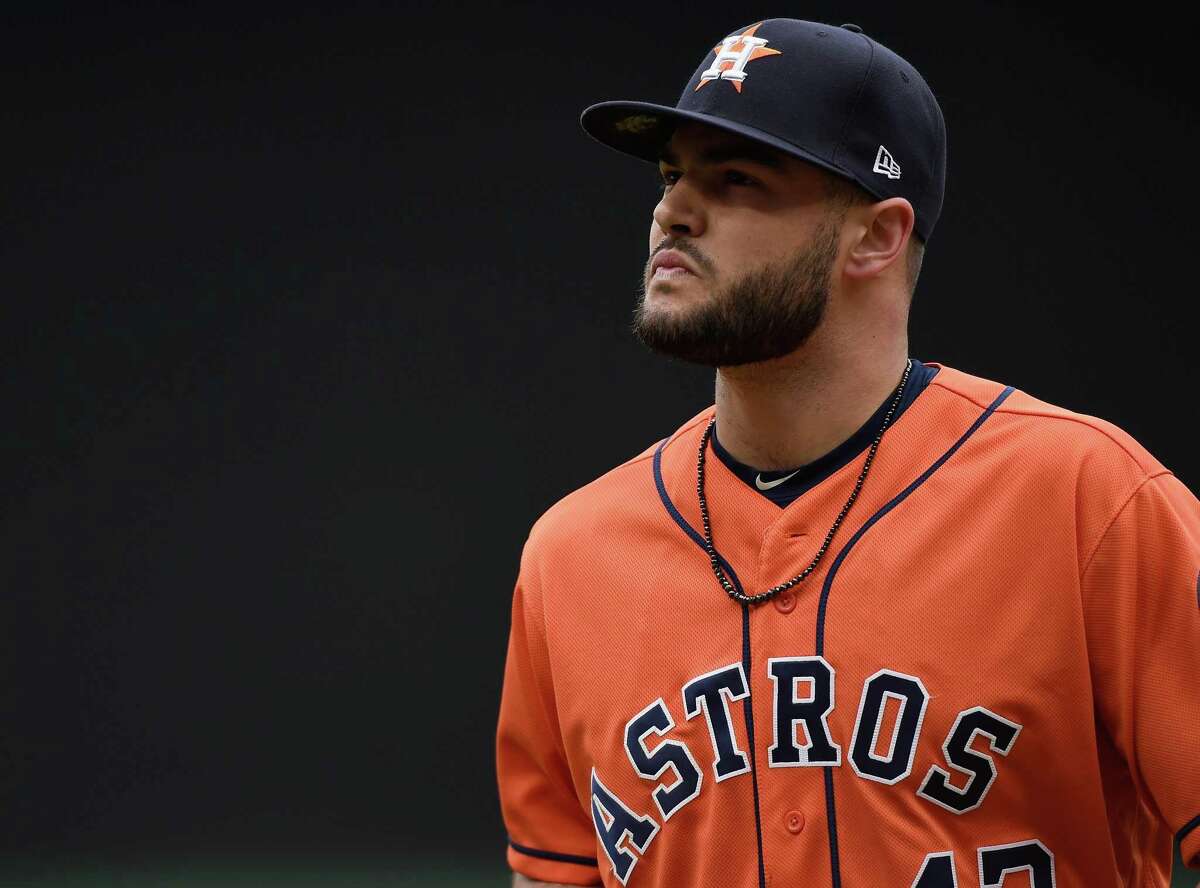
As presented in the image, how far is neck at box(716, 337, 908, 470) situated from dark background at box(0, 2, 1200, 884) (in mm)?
2376

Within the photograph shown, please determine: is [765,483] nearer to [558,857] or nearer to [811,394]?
[811,394]

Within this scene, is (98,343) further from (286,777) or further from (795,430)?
(795,430)

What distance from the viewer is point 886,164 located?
1.44 metres

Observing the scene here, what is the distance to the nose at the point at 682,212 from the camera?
1426 mm

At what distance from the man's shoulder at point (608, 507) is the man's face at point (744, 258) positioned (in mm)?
175

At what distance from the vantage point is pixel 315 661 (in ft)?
12.3

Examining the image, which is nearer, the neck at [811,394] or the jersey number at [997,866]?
the jersey number at [997,866]

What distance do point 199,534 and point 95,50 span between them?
1.22 meters

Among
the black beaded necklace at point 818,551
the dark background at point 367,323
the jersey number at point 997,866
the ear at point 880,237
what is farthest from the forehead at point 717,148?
the dark background at point 367,323

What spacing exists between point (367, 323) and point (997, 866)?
2795 millimetres

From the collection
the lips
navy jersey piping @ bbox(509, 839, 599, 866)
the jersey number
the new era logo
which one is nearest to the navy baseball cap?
the new era logo

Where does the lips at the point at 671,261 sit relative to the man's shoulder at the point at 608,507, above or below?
above

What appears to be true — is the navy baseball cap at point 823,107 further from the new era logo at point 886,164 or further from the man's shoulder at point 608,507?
the man's shoulder at point 608,507

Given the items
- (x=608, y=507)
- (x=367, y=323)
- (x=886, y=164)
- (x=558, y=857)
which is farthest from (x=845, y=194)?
(x=367, y=323)
